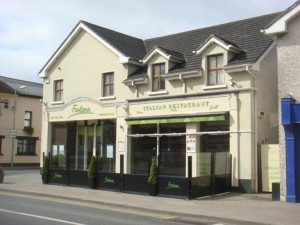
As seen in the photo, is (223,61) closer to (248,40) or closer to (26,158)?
(248,40)

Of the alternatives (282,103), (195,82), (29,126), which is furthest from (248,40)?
(29,126)

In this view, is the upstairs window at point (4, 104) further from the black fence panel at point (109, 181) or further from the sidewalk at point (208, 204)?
the black fence panel at point (109, 181)

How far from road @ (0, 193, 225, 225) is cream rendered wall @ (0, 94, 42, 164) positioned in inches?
1073

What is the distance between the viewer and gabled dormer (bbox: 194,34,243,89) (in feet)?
62.8

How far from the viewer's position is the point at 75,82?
25219 millimetres

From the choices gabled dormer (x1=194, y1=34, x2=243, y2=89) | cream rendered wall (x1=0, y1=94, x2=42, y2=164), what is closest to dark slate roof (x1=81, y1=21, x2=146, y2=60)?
gabled dormer (x1=194, y1=34, x2=243, y2=89)

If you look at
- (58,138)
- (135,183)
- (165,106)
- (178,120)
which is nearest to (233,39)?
(165,106)

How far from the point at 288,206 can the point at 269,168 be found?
12.1ft

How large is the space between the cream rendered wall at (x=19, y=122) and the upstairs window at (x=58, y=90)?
53.9 ft

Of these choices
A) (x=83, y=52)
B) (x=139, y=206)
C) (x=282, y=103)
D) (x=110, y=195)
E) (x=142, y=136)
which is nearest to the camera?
(x=139, y=206)

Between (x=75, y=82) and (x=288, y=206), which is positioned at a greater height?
(x=75, y=82)

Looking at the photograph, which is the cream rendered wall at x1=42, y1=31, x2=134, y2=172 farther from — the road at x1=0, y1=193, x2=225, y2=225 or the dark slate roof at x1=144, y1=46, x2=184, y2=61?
the road at x1=0, y1=193, x2=225, y2=225

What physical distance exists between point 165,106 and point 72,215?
10.0 m

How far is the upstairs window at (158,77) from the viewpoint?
2150 centimetres
